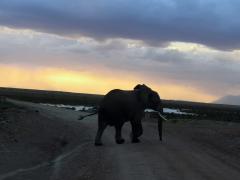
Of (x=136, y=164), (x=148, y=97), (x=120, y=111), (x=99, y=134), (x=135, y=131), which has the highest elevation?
(x=148, y=97)

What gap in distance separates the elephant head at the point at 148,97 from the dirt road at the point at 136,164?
→ 1971 mm

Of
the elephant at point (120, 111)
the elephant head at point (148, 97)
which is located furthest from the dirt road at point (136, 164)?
the elephant head at point (148, 97)

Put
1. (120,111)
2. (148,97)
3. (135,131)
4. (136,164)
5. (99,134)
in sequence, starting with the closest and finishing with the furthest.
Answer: (136,164) < (99,134) < (120,111) < (135,131) < (148,97)

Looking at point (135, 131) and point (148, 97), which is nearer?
point (135, 131)

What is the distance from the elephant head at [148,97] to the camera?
28.0m

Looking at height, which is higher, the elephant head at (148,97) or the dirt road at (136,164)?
the elephant head at (148,97)

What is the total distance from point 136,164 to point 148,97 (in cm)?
979

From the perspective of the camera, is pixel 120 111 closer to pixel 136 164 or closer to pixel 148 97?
pixel 148 97

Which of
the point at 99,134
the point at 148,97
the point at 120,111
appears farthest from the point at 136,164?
the point at 148,97

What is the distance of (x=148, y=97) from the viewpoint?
94.0 ft

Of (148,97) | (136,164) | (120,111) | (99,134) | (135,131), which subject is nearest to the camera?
(136,164)

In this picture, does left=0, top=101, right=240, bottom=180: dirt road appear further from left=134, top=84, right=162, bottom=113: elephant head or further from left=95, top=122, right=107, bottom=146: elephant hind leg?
left=134, top=84, right=162, bottom=113: elephant head

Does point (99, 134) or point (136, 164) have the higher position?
point (99, 134)

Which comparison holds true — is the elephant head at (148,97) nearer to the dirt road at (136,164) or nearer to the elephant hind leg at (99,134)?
the dirt road at (136,164)
